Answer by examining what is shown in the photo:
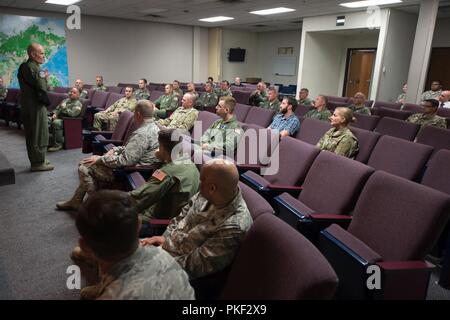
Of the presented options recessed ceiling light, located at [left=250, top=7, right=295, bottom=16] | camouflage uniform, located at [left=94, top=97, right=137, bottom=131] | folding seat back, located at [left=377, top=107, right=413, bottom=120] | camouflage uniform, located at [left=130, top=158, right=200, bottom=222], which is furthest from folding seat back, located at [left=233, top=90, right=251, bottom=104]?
camouflage uniform, located at [left=130, top=158, right=200, bottom=222]

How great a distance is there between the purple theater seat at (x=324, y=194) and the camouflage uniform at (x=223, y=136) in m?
1.20

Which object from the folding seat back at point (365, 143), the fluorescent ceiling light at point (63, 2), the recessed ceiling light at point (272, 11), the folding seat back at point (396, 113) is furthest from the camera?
the recessed ceiling light at point (272, 11)

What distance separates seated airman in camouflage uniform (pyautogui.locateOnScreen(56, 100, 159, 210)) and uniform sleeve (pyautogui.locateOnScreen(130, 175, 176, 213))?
0.80 meters

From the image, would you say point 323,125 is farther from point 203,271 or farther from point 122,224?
point 122,224

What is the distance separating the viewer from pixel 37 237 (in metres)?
2.59

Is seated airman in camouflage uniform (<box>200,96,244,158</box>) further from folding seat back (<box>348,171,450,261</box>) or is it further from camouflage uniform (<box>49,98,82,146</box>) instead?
camouflage uniform (<box>49,98,82,146</box>)

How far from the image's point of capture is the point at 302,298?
3.09 feet

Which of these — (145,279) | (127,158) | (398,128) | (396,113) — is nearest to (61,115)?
(127,158)

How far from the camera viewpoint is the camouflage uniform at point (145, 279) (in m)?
0.89

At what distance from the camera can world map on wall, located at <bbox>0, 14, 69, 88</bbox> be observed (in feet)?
27.9

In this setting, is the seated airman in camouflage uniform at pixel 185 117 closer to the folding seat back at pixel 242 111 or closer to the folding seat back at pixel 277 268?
the folding seat back at pixel 242 111

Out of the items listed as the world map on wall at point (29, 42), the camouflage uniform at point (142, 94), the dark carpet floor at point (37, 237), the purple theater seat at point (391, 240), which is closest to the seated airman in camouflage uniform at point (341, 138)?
the dark carpet floor at point (37, 237)

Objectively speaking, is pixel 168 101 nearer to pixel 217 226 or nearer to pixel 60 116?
pixel 60 116

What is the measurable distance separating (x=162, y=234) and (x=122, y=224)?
2.73ft
